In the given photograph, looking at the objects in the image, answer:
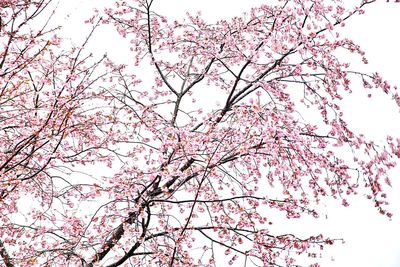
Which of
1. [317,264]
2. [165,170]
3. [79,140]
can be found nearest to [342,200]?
[317,264]

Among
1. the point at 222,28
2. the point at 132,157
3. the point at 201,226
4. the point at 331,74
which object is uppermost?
the point at 222,28

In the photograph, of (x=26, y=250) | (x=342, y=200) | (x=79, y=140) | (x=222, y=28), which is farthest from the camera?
(x=222, y=28)

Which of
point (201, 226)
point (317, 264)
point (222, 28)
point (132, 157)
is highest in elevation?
point (222, 28)

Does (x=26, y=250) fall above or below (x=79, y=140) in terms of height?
below

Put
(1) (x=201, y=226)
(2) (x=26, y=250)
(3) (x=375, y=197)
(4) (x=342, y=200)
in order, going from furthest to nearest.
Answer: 1. (2) (x=26, y=250)
2. (1) (x=201, y=226)
3. (4) (x=342, y=200)
4. (3) (x=375, y=197)

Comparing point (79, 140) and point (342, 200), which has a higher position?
point (79, 140)

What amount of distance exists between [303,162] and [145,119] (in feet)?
7.18

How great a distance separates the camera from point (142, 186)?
483cm

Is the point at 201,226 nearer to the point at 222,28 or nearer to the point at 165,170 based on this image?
the point at 165,170

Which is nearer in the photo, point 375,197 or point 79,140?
point 375,197

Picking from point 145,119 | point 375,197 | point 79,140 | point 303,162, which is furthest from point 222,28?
point 375,197

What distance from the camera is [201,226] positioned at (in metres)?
5.07

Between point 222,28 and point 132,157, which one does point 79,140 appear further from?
point 222,28

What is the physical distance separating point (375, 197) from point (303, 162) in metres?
0.75
